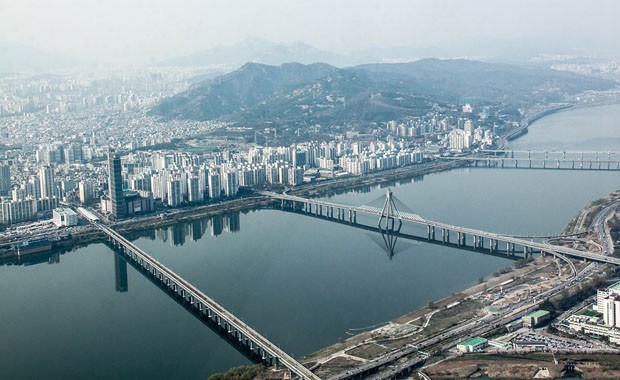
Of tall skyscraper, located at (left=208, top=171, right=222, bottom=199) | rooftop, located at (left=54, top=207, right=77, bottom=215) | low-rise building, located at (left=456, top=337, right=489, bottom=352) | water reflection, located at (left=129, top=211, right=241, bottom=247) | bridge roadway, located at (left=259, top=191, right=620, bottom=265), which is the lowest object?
low-rise building, located at (left=456, top=337, right=489, bottom=352)

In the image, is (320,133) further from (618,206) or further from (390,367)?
(390,367)

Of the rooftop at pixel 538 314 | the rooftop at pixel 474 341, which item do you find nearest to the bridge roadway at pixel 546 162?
the rooftop at pixel 538 314

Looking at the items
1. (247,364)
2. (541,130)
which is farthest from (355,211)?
(541,130)

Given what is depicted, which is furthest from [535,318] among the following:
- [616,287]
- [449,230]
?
[449,230]

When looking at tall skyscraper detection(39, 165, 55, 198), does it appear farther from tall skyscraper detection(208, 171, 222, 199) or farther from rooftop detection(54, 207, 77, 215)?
tall skyscraper detection(208, 171, 222, 199)

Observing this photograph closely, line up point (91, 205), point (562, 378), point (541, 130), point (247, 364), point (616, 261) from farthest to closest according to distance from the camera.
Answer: point (541, 130) → point (91, 205) → point (616, 261) → point (247, 364) → point (562, 378)

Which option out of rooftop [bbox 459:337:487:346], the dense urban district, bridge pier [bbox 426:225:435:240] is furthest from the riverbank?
bridge pier [bbox 426:225:435:240]
